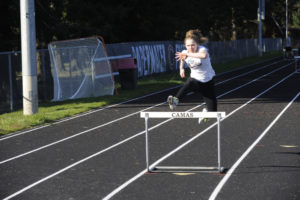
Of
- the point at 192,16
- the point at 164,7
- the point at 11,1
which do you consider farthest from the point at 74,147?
the point at 192,16

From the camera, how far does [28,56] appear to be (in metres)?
16.6

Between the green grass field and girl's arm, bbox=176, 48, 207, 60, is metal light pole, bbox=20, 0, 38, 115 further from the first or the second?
girl's arm, bbox=176, 48, 207, 60

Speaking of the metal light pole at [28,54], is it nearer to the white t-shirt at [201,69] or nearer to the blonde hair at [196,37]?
the white t-shirt at [201,69]

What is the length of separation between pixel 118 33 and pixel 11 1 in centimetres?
1666

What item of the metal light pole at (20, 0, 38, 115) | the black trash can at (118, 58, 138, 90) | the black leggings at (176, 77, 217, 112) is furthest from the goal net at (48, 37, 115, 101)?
the black leggings at (176, 77, 217, 112)

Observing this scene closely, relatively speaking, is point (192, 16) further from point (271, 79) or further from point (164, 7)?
point (271, 79)

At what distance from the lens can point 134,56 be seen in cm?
3092

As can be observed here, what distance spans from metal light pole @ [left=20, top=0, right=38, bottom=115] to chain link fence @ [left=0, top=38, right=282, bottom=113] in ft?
6.66

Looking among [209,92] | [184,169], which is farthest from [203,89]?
[184,169]

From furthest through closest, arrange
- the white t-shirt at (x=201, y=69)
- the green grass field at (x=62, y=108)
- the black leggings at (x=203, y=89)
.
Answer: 1. the green grass field at (x=62, y=108)
2. the black leggings at (x=203, y=89)
3. the white t-shirt at (x=201, y=69)

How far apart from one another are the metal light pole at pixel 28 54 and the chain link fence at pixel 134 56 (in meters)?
2.03

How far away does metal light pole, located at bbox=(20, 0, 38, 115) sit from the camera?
1642cm

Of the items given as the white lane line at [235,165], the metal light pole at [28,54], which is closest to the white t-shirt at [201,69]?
the white lane line at [235,165]

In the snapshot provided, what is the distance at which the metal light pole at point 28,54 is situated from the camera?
16422 mm
